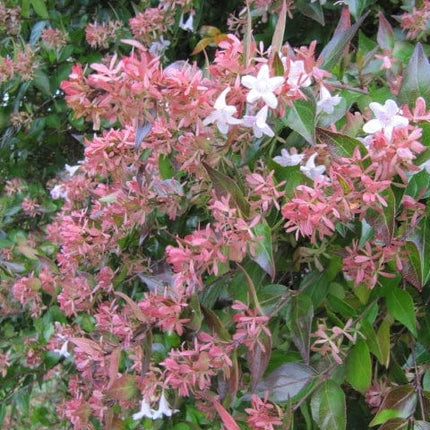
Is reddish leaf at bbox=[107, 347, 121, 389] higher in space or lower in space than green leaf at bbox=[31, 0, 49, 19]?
lower

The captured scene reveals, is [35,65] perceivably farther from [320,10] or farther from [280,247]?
[280,247]

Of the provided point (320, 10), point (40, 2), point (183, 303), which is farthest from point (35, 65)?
point (183, 303)

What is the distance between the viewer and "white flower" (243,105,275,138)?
2.28 feet

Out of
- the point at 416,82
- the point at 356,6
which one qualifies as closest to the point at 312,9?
the point at 356,6

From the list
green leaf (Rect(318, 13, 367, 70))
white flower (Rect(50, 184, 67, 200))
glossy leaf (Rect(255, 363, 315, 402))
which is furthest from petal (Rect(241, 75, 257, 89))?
white flower (Rect(50, 184, 67, 200))

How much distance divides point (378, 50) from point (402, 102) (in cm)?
39

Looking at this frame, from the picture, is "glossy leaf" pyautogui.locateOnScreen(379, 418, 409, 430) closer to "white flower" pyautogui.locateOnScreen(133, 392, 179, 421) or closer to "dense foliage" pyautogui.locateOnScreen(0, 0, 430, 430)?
"dense foliage" pyautogui.locateOnScreen(0, 0, 430, 430)

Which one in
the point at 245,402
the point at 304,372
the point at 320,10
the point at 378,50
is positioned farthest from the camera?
the point at 320,10

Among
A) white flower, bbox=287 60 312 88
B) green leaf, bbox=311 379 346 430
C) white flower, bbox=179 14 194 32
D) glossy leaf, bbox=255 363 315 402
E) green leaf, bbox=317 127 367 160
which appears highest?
white flower, bbox=287 60 312 88

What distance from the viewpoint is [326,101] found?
2.60 ft

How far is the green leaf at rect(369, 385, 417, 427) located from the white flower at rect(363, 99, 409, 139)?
42 cm

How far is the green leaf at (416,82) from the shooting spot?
2.56 ft

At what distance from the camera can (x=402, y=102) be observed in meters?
0.79

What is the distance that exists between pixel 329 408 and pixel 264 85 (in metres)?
0.49
